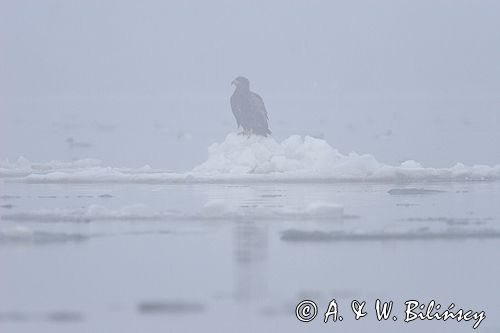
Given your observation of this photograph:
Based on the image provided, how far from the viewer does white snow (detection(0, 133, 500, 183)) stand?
23.0 meters

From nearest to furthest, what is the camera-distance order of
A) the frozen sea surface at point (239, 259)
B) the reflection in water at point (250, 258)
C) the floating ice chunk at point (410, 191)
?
the frozen sea surface at point (239, 259)
the reflection in water at point (250, 258)
the floating ice chunk at point (410, 191)

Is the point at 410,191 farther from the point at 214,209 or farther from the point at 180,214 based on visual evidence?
the point at 180,214

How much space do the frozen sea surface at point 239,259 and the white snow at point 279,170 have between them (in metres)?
2.07

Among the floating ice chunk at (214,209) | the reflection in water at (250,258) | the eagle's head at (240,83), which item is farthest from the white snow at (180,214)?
the eagle's head at (240,83)

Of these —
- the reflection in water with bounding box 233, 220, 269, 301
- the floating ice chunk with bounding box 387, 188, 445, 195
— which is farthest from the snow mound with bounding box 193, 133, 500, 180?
the reflection in water with bounding box 233, 220, 269, 301

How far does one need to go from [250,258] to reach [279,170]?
9088 millimetres

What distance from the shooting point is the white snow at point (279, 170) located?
907 inches

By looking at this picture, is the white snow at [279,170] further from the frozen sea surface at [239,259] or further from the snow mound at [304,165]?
the frozen sea surface at [239,259]

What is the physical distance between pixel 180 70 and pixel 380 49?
68.9ft

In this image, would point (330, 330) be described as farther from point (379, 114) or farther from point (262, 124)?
point (379, 114)

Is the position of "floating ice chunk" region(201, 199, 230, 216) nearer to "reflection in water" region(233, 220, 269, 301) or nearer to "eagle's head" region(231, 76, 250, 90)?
"reflection in water" region(233, 220, 269, 301)

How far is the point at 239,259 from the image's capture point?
1470 centimetres

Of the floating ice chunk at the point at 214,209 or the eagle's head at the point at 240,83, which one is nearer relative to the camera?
the floating ice chunk at the point at 214,209

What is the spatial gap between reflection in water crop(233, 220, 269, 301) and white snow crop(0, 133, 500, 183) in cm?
574
